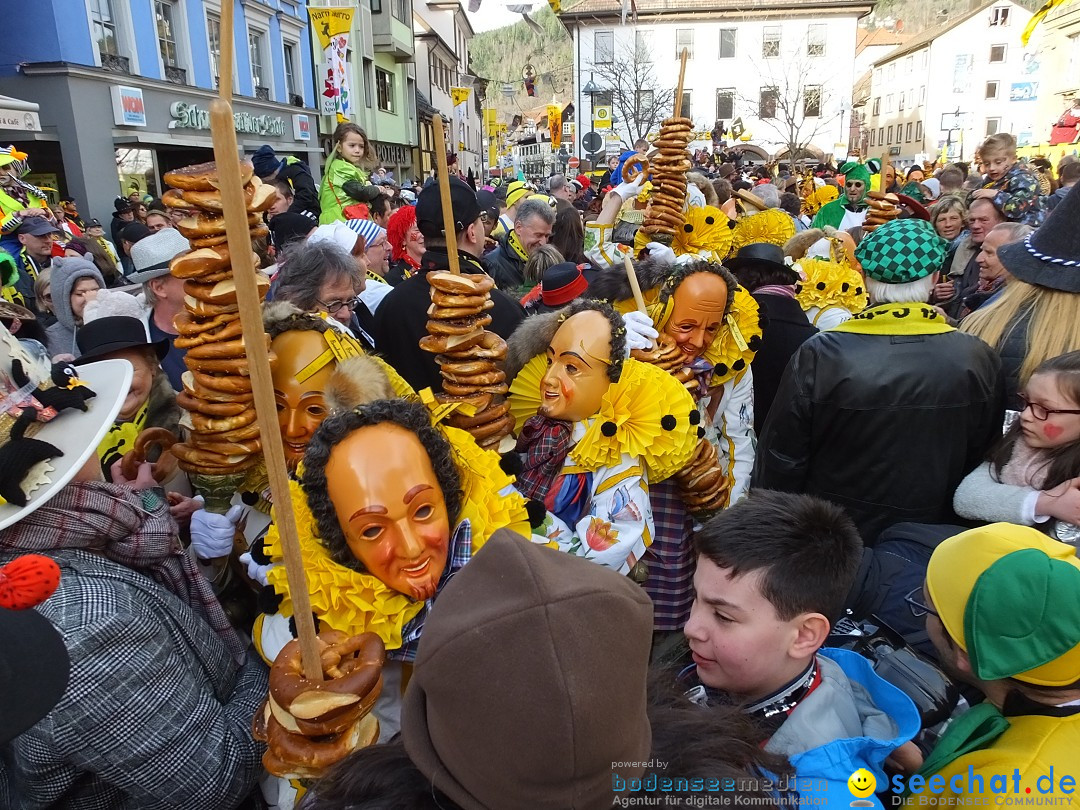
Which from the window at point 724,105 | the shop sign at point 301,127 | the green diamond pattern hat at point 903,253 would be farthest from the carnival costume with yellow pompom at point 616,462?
the window at point 724,105

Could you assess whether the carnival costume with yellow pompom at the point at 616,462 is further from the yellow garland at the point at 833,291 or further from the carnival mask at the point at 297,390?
the yellow garland at the point at 833,291

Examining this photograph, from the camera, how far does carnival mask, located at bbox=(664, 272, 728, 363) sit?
2795 mm

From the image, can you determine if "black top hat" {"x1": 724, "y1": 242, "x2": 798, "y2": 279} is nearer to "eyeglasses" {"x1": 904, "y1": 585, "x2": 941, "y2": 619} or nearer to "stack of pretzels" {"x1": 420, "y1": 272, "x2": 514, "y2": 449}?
"stack of pretzels" {"x1": 420, "y1": 272, "x2": 514, "y2": 449}

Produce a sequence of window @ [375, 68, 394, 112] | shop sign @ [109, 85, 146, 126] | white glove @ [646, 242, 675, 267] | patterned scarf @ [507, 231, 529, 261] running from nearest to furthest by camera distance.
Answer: white glove @ [646, 242, 675, 267] < patterned scarf @ [507, 231, 529, 261] < shop sign @ [109, 85, 146, 126] < window @ [375, 68, 394, 112]

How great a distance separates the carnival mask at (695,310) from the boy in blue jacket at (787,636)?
3.86 ft

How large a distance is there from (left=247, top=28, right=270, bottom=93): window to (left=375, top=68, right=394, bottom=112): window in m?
8.60

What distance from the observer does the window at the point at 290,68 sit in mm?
20417

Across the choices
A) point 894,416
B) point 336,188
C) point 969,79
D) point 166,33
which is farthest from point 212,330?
point 969,79

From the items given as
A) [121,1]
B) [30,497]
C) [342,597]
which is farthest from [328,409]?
[121,1]

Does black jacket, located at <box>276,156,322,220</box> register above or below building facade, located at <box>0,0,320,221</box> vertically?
below

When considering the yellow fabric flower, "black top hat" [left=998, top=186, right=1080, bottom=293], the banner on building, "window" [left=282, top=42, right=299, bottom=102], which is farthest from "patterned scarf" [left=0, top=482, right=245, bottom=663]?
"window" [left=282, top=42, right=299, bottom=102]

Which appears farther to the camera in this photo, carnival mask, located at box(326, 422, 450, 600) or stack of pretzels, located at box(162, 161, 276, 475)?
stack of pretzels, located at box(162, 161, 276, 475)

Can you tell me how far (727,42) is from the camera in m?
40.6

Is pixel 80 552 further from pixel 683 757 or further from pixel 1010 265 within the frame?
pixel 1010 265
